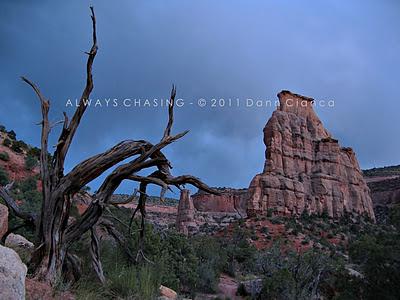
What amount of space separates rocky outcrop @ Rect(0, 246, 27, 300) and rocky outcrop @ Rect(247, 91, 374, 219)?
46.9 m

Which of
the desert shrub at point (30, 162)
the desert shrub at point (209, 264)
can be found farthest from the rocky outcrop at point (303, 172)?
the desert shrub at point (30, 162)

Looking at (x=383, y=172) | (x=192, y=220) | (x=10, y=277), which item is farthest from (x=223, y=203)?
(x=10, y=277)

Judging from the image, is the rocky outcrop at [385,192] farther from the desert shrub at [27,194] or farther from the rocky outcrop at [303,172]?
the desert shrub at [27,194]

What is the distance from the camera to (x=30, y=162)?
1345 inches

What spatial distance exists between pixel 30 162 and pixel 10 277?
3293 cm

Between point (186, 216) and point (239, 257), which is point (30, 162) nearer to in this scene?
point (239, 257)

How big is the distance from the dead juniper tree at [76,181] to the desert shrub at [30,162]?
2821cm

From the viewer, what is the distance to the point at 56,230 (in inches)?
259

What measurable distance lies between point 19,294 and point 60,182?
339cm

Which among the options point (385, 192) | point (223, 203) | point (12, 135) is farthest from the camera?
point (385, 192)

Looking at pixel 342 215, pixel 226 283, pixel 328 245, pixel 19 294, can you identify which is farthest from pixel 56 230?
pixel 342 215

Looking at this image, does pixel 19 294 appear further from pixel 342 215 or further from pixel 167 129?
pixel 342 215

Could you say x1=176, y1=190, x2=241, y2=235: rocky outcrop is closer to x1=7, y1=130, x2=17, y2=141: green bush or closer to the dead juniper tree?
x1=7, y1=130, x2=17, y2=141: green bush

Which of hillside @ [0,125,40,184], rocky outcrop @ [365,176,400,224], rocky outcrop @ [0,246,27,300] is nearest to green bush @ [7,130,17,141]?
hillside @ [0,125,40,184]
